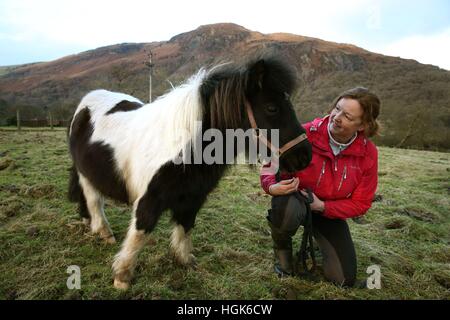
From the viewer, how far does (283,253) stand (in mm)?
3018

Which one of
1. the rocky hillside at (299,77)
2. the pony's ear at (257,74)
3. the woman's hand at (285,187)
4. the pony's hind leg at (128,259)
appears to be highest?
the rocky hillside at (299,77)

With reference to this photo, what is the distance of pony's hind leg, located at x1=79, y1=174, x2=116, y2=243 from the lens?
3.67 meters

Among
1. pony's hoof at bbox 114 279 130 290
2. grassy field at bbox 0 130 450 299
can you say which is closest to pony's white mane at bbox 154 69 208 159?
grassy field at bbox 0 130 450 299

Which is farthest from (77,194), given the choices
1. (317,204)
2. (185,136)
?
(317,204)

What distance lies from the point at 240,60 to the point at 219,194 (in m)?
3.45

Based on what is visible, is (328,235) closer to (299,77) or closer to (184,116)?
(299,77)

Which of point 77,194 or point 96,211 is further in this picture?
point 77,194

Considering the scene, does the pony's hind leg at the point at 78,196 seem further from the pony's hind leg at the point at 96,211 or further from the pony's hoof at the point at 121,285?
the pony's hoof at the point at 121,285

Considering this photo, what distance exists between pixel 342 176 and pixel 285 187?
61 cm

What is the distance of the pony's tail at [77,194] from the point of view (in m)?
3.98

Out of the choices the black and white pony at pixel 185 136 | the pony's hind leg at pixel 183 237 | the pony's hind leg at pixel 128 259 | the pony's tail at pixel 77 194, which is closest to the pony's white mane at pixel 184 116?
the black and white pony at pixel 185 136

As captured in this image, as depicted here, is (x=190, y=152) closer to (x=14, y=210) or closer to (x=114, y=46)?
(x=14, y=210)

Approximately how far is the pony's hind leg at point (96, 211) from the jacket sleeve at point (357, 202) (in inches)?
100

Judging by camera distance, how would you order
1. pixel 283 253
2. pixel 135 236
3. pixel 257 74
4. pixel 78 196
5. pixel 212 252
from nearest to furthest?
pixel 257 74 < pixel 135 236 < pixel 283 253 < pixel 212 252 < pixel 78 196
